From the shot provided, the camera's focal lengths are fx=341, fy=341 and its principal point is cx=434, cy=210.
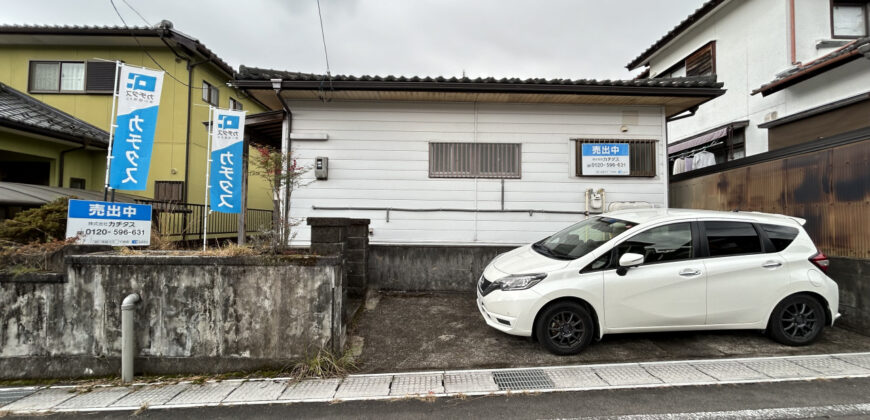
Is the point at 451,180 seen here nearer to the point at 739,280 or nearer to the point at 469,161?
the point at 469,161

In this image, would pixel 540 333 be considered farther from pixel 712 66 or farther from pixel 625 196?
pixel 712 66

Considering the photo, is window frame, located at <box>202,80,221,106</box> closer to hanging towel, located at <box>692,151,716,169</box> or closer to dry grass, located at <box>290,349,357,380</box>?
dry grass, located at <box>290,349,357,380</box>

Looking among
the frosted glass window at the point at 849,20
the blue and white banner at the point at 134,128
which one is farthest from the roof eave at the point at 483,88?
the frosted glass window at the point at 849,20

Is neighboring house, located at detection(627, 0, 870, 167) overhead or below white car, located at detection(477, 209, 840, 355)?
overhead

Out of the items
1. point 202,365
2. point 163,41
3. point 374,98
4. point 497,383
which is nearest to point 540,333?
point 497,383

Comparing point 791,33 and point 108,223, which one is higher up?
point 791,33

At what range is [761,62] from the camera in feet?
28.8

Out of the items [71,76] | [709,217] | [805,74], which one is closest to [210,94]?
[71,76]

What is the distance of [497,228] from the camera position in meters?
6.67

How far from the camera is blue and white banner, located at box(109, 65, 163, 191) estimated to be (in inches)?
177

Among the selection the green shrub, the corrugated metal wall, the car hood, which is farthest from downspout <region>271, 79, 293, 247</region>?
the corrugated metal wall

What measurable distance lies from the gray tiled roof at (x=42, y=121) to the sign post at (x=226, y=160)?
215 inches

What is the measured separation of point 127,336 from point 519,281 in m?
4.06

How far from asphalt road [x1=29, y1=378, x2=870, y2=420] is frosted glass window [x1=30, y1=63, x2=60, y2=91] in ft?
39.2
